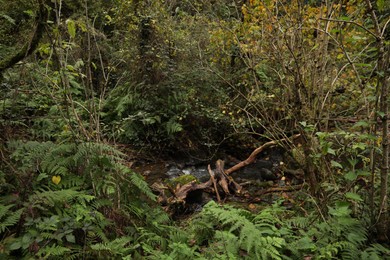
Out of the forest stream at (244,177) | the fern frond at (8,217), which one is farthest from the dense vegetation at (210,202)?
the forest stream at (244,177)

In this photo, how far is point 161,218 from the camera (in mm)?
3531

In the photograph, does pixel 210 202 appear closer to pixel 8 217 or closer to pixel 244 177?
pixel 8 217

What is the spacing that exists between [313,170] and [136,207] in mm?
2215

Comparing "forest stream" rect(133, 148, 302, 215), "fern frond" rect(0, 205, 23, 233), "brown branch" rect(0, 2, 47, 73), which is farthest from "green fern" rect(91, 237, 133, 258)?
"forest stream" rect(133, 148, 302, 215)

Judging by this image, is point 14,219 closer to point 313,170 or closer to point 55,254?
point 55,254

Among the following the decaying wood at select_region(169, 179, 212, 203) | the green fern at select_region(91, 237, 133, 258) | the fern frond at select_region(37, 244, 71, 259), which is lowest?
the decaying wood at select_region(169, 179, 212, 203)

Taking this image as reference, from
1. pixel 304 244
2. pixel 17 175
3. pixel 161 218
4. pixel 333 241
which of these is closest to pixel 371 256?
pixel 333 241

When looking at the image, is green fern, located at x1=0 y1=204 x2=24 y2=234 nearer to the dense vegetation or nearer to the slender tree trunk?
the dense vegetation

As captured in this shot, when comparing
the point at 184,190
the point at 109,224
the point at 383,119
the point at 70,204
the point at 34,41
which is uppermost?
the point at 34,41

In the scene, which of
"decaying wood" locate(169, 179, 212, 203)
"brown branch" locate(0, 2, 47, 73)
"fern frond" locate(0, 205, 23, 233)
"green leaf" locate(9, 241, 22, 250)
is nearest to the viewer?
"green leaf" locate(9, 241, 22, 250)

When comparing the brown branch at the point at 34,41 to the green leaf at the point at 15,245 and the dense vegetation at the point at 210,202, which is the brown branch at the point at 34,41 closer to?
the dense vegetation at the point at 210,202

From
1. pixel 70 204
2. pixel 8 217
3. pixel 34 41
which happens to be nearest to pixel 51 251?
pixel 8 217

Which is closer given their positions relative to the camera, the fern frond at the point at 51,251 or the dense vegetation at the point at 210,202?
the fern frond at the point at 51,251

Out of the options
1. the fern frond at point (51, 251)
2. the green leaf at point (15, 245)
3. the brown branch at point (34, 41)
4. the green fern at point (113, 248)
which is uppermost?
the brown branch at point (34, 41)
